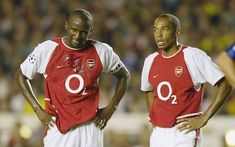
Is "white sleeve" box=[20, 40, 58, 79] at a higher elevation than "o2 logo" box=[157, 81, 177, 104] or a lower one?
higher

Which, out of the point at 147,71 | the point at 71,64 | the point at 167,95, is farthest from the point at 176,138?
the point at 71,64

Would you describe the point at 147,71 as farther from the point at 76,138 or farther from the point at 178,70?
the point at 76,138

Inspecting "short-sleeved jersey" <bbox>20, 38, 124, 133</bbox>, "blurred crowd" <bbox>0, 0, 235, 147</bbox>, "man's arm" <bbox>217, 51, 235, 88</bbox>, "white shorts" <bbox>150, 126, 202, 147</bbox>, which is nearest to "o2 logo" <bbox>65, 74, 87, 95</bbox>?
"short-sleeved jersey" <bbox>20, 38, 124, 133</bbox>

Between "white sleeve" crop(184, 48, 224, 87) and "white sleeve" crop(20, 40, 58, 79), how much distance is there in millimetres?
1246

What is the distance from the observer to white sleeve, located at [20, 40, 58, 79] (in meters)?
7.46

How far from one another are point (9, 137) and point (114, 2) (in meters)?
3.99

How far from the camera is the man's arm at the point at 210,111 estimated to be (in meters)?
7.11

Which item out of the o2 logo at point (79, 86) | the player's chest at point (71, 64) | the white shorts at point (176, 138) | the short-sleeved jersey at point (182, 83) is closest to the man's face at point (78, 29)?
the player's chest at point (71, 64)

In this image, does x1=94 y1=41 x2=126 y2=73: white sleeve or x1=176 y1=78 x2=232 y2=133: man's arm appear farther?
x1=94 y1=41 x2=126 y2=73: white sleeve

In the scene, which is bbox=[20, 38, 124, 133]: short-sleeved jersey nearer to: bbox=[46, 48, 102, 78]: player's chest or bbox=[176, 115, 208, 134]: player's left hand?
bbox=[46, 48, 102, 78]: player's chest

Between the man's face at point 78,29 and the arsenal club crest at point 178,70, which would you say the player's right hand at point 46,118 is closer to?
the man's face at point 78,29

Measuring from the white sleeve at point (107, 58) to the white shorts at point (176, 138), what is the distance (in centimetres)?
77

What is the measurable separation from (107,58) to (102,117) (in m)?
0.55

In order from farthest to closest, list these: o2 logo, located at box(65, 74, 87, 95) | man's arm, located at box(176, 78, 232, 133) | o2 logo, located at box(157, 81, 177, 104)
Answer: o2 logo, located at box(65, 74, 87, 95)
o2 logo, located at box(157, 81, 177, 104)
man's arm, located at box(176, 78, 232, 133)
